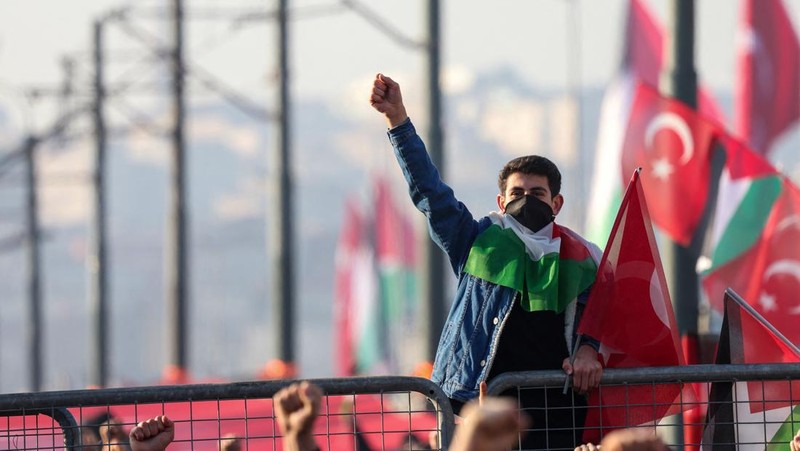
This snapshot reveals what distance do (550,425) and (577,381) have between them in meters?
0.27

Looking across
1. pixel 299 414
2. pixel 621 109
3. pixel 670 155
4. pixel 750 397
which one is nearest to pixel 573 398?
pixel 750 397

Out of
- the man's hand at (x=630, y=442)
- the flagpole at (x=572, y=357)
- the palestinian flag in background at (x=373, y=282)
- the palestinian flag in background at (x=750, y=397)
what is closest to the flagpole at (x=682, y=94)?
the palestinian flag in background at (x=750, y=397)

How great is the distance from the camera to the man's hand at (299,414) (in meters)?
4.58

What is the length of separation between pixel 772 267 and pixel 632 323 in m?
4.18

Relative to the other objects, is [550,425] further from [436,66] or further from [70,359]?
[70,359]

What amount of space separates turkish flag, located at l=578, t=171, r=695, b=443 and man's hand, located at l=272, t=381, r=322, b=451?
71.3 inches

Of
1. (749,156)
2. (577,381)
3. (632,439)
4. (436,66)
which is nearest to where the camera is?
(632,439)

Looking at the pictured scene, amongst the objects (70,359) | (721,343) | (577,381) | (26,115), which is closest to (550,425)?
(577,381)

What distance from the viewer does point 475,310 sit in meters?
6.49

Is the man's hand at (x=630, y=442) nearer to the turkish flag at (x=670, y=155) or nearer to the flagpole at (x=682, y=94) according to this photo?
the flagpole at (x=682, y=94)

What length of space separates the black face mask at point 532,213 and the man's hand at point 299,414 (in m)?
2.01

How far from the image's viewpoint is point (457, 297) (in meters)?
6.57

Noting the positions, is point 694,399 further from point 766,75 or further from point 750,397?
point 766,75

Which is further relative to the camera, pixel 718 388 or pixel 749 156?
pixel 749 156
